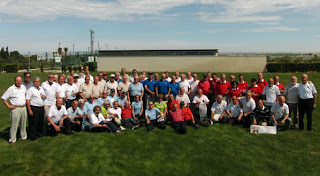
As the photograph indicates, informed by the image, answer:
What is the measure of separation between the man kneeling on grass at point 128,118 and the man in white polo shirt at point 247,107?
359cm

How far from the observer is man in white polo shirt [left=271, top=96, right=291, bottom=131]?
7.31m

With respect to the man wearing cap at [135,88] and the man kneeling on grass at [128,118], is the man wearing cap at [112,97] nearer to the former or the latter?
the man kneeling on grass at [128,118]

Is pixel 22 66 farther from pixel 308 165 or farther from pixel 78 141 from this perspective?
pixel 308 165

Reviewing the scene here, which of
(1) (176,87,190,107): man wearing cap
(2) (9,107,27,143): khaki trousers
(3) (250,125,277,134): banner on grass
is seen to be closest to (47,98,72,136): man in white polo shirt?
(2) (9,107,27,143): khaki trousers

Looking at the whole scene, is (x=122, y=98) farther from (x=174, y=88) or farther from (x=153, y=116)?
(x=174, y=88)

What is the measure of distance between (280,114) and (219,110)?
1.90m

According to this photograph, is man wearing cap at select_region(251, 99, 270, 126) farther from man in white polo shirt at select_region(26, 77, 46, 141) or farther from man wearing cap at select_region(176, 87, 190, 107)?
man in white polo shirt at select_region(26, 77, 46, 141)

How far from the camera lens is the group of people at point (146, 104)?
6.66 metres

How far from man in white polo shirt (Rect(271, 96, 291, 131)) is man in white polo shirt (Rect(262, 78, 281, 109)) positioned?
294 mm

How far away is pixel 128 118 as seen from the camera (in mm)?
7820

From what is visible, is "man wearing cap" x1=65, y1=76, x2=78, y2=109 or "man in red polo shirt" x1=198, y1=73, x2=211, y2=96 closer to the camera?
"man wearing cap" x1=65, y1=76, x2=78, y2=109

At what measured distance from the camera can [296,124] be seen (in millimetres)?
7617

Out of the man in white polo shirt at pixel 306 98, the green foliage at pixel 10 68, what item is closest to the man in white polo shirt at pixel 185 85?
the man in white polo shirt at pixel 306 98

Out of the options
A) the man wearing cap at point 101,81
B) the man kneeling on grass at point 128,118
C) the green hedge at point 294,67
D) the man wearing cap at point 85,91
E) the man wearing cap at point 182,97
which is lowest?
the man kneeling on grass at point 128,118
